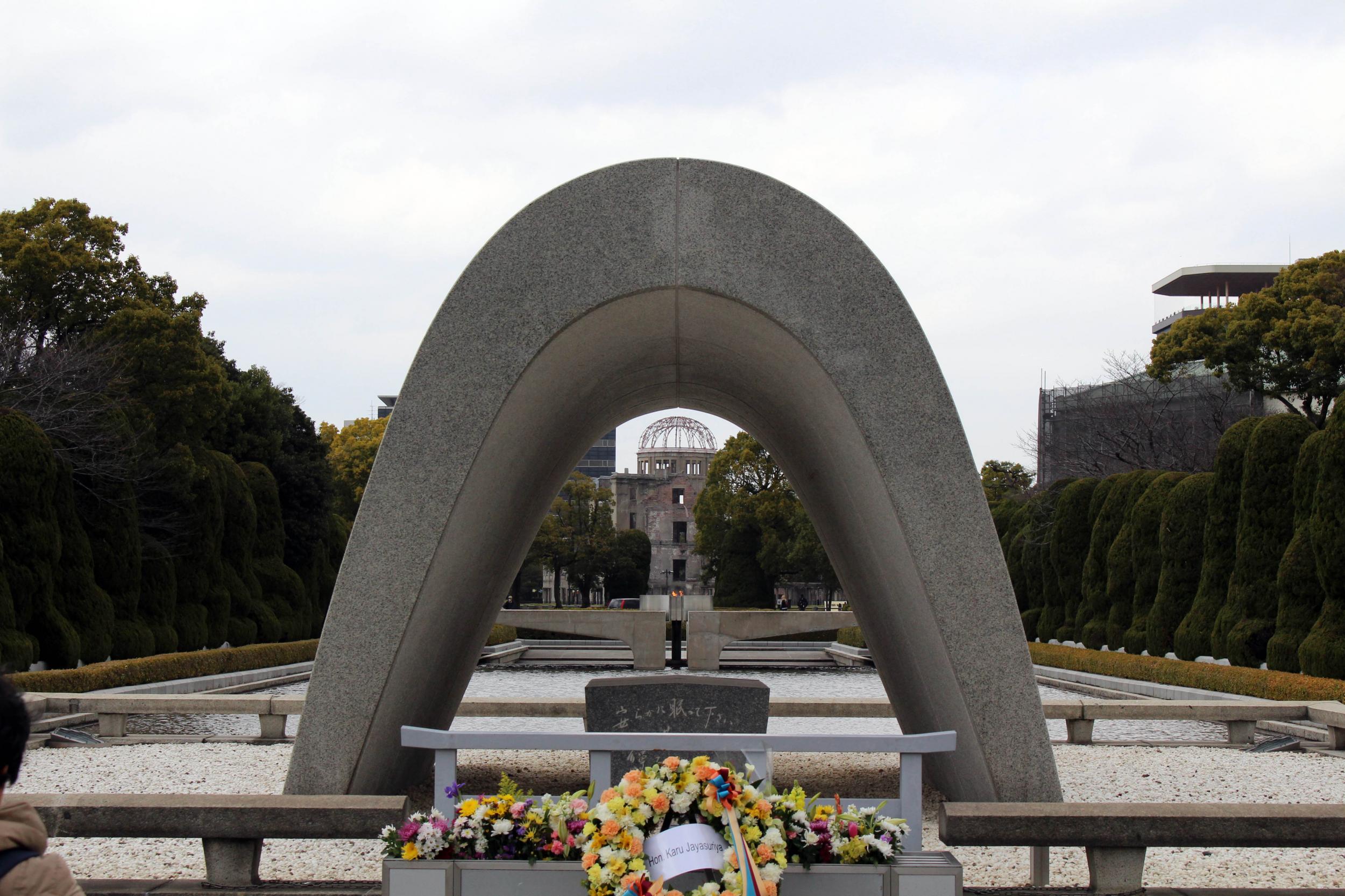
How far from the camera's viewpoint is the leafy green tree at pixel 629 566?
59.3 metres

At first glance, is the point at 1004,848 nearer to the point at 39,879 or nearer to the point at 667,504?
the point at 39,879

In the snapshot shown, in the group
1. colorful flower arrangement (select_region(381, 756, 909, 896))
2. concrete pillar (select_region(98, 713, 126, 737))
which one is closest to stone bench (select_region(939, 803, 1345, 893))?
colorful flower arrangement (select_region(381, 756, 909, 896))

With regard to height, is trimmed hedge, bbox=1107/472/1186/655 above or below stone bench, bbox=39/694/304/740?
above

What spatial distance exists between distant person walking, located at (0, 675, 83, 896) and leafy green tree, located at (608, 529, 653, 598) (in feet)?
186

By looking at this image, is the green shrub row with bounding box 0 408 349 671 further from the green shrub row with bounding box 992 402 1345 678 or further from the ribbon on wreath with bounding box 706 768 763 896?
the green shrub row with bounding box 992 402 1345 678

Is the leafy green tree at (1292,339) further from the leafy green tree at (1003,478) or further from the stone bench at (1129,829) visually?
the stone bench at (1129,829)

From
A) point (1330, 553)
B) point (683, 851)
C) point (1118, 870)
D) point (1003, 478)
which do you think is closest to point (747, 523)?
point (1003, 478)

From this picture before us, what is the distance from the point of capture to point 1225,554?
58.8ft

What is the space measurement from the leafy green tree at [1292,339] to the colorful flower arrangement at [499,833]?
26953 mm

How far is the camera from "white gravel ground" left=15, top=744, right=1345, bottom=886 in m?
5.73

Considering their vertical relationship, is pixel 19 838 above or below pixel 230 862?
above

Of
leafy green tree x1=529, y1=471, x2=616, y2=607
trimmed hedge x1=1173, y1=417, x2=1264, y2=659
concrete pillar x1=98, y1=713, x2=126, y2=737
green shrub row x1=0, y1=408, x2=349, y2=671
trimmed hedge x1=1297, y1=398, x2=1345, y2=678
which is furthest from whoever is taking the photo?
leafy green tree x1=529, y1=471, x2=616, y2=607

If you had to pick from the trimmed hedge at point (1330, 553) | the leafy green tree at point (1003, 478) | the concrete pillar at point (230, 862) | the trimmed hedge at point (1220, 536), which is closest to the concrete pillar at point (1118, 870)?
the concrete pillar at point (230, 862)

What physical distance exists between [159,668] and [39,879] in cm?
1623
